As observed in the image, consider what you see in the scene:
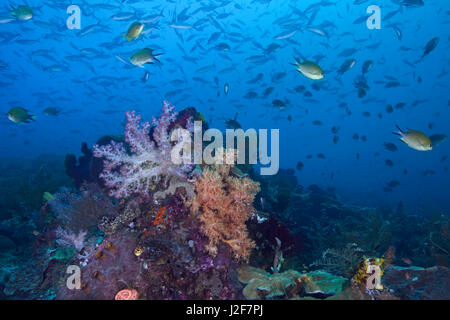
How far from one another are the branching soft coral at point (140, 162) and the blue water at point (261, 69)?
5.40 metres

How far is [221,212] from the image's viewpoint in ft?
11.2

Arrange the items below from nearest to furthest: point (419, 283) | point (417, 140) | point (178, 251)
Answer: point (178, 251) < point (419, 283) < point (417, 140)

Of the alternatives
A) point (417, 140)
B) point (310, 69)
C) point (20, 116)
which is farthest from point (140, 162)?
point (417, 140)

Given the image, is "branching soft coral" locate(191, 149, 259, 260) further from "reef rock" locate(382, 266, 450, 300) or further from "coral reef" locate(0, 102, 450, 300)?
"reef rock" locate(382, 266, 450, 300)

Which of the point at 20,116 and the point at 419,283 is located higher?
the point at 20,116

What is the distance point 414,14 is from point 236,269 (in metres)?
61.6

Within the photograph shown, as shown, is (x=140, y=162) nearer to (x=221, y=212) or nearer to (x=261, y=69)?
(x=221, y=212)

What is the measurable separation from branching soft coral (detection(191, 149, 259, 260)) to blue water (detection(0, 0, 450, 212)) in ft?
19.6

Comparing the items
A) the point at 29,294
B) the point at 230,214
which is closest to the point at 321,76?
the point at 230,214

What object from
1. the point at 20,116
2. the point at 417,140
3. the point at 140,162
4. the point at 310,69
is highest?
the point at 310,69

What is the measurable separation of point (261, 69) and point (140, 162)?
66.6 m

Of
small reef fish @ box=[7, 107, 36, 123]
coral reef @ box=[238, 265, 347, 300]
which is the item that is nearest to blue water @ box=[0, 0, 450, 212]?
small reef fish @ box=[7, 107, 36, 123]

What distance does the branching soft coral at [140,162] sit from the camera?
376 centimetres

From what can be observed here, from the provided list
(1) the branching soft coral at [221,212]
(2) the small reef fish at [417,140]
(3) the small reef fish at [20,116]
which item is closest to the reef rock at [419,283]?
(1) the branching soft coral at [221,212]
